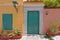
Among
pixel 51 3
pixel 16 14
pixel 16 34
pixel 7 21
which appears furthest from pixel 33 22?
pixel 51 3

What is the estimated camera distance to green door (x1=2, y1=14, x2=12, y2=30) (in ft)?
44.7

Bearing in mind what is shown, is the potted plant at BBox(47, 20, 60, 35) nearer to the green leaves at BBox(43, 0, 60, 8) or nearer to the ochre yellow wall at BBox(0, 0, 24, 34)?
the green leaves at BBox(43, 0, 60, 8)

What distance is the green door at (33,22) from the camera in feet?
45.6

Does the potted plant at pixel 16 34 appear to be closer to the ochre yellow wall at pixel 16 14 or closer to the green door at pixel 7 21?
the ochre yellow wall at pixel 16 14

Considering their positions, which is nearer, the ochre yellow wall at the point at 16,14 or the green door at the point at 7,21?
the ochre yellow wall at the point at 16,14

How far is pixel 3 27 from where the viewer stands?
45.3 feet

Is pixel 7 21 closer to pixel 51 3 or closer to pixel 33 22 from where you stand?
pixel 33 22

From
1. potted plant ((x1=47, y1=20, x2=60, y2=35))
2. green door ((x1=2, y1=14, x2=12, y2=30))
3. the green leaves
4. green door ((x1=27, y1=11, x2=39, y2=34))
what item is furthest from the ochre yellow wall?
the green leaves

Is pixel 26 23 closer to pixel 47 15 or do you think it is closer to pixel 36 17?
pixel 36 17

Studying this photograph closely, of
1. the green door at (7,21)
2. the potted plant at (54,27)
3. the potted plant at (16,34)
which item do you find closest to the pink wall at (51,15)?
the potted plant at (54,27)

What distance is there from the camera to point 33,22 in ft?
46.0

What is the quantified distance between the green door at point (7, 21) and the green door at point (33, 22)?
5.65 ft

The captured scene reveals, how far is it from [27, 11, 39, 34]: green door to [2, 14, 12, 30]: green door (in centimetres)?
172

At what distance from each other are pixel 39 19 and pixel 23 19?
153 centimetres
